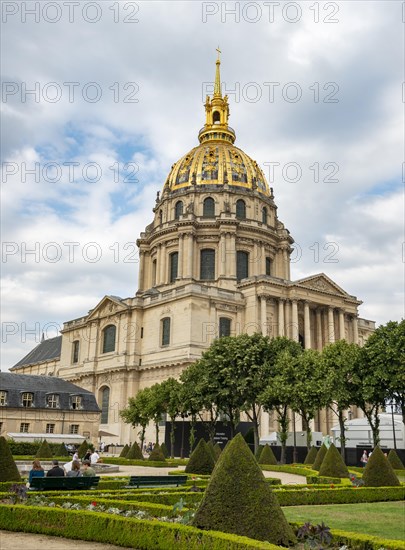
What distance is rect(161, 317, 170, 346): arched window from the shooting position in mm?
67938

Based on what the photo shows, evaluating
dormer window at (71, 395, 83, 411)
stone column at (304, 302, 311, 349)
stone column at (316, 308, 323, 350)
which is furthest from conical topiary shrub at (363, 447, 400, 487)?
stone column at (316, 308, 323, 350)

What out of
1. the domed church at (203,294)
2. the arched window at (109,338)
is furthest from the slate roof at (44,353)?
the arched window at (109,338)

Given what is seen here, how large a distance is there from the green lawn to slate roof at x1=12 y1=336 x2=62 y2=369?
80866 mm

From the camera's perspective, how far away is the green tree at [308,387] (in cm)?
4016

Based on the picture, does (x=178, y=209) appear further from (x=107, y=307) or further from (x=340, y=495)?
(x=340, y=495)

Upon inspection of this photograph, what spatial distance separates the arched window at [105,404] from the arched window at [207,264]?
749 inches

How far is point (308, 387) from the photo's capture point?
131 ft

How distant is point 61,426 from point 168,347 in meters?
17.0

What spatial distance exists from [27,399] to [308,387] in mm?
25902

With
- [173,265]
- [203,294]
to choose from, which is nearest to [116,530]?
[203,294]

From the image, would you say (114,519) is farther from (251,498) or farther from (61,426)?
(61,426)

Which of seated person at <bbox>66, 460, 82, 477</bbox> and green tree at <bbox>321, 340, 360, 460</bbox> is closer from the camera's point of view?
seated person at <bbox>66, 460, 82, 477</bbox>

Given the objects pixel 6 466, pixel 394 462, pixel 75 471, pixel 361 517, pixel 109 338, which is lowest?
pixel 361 517

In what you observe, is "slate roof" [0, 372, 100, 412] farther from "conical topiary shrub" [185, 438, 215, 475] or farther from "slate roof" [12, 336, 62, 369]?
"slate roof" [12, 336, 62, 369]
